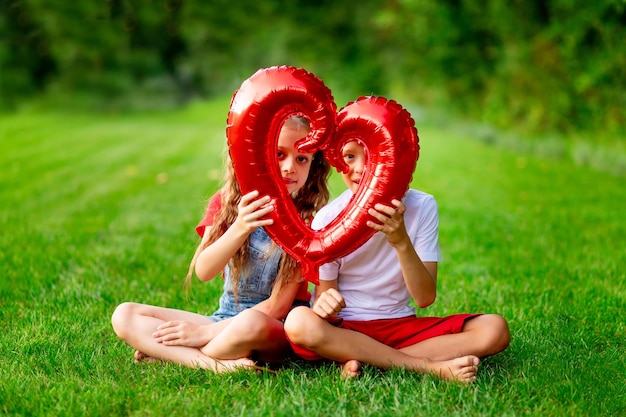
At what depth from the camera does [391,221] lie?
2736 millimetres

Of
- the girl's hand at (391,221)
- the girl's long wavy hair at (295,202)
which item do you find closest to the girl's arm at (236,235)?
the girl's long wavy hair at (295,202)

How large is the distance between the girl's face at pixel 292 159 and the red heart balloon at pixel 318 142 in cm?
11

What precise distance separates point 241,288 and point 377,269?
0.60 metres

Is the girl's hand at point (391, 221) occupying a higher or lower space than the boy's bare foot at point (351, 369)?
higher

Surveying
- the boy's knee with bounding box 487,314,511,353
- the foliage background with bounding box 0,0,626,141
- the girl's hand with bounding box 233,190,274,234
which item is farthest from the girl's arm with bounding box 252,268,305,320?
the foliage background with bounding box 0,0,626,141

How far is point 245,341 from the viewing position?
2867mm

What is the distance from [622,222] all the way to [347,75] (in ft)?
65.7

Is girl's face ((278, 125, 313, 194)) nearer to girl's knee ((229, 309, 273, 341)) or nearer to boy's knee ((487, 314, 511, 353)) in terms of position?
girl's knee ((229, 309, 273, 341))

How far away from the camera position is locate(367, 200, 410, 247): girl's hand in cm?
273

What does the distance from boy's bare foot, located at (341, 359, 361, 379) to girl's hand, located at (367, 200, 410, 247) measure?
466 millimetres

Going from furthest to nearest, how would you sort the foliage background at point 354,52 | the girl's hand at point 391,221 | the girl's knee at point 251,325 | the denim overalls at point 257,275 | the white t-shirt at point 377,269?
the foliage background at point 354,52, the denim overalls at point 257,275, the white t-shirt at point 377,269, the girl's knee at point 251,325, the girl's hand at point 391,221

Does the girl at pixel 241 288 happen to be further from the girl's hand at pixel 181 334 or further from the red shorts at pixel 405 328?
the red shorts at pixel 405 328

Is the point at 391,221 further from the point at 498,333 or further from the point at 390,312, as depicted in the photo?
the point at 498,333

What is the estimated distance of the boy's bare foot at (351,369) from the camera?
277 centimetres
